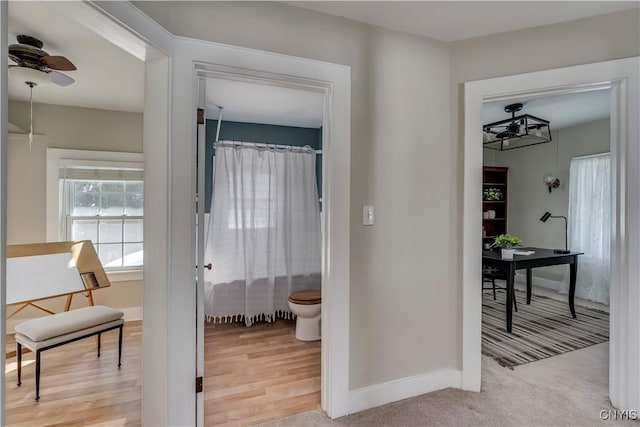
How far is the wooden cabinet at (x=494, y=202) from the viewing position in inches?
209

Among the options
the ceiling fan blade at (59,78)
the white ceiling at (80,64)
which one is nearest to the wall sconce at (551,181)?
the white ceiling at (80,64)

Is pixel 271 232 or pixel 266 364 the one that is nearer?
pixel 266 364

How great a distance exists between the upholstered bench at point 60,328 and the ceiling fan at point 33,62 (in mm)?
1700

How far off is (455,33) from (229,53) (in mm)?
1434

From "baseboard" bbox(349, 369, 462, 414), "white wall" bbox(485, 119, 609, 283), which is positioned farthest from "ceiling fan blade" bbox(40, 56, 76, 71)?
"white wall" bbox(485, 119, 609, 283)

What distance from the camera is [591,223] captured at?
13.9ft

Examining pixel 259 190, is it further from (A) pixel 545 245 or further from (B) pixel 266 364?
(A) pixel 545 245

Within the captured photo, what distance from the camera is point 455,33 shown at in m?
2.00

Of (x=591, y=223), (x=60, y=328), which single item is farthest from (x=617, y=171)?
(x=60, y=328)

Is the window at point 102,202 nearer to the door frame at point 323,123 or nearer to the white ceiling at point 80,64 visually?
the white ceiling at point 80,64

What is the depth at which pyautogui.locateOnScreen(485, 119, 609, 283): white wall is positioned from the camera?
14.2 feet

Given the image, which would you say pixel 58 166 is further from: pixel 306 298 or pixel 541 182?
pixel 541 182

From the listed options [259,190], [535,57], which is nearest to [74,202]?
[259,190]

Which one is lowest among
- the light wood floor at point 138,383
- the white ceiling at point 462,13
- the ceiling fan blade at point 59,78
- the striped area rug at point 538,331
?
the light wood floor at point 138,383
